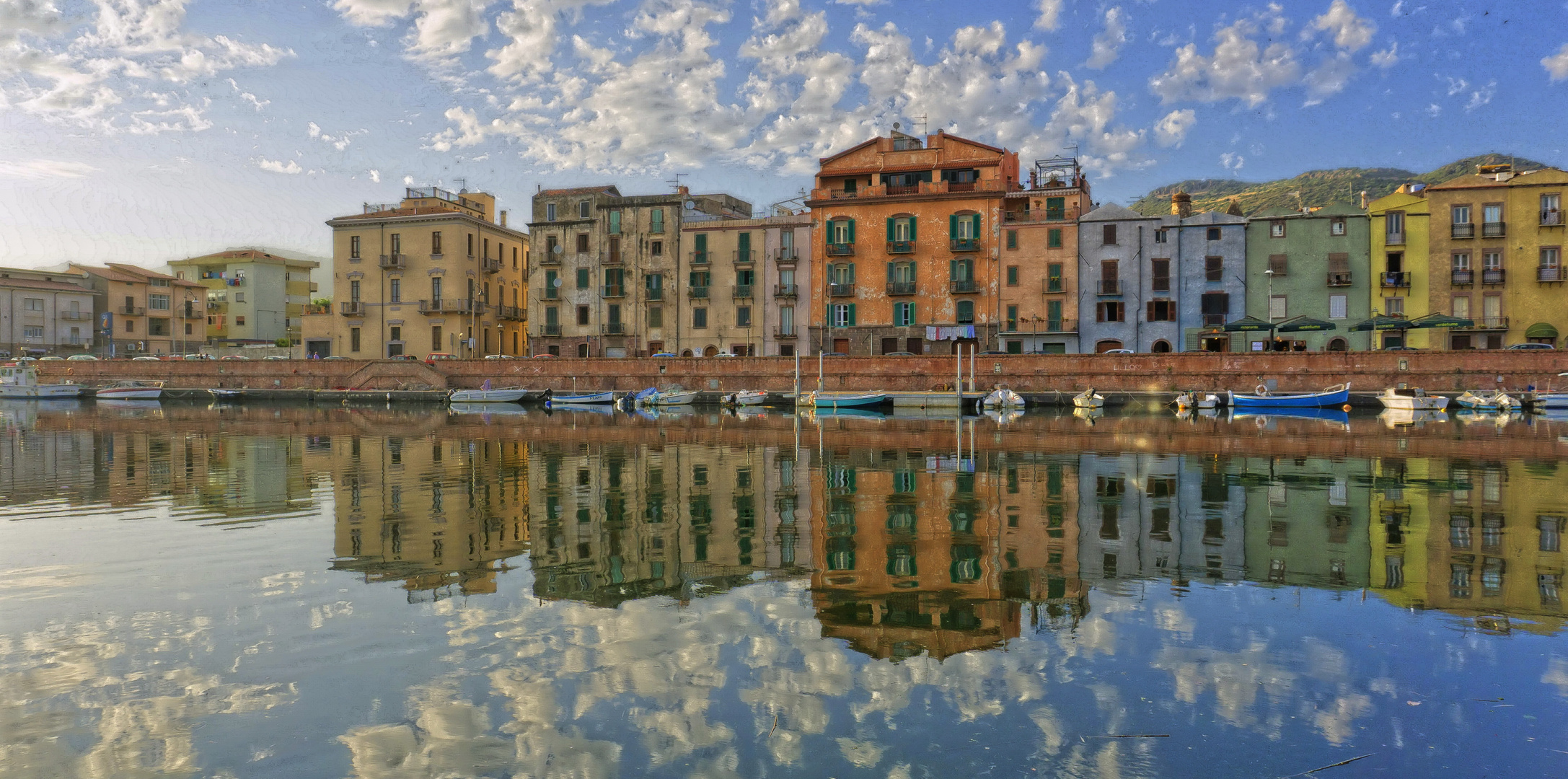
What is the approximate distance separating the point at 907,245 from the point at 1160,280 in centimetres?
1561

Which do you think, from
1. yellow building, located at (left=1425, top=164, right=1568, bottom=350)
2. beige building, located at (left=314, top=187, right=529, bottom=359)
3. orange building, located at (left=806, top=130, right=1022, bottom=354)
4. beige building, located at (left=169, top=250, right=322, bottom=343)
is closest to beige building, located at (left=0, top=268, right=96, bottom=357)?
beige building, located at (left=169, top=250, right=322, bottom=343)

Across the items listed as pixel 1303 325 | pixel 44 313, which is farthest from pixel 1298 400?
pixel 44 313

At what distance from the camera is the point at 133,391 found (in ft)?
224

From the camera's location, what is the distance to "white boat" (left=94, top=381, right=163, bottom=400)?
68188 millimetres

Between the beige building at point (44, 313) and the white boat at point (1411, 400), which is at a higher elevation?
the beige building at point (44, 313)

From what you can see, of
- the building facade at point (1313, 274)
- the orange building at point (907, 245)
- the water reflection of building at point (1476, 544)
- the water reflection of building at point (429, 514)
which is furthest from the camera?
the orange building at point (907, 245)

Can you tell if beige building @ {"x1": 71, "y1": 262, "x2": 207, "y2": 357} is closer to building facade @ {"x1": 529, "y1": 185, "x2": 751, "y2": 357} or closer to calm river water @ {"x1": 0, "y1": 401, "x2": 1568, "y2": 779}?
building facade @ {"x1": 529, "y1": 185, "x2": 751, "y2": 357}

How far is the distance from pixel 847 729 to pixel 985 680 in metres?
1.36

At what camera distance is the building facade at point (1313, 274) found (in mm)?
58781

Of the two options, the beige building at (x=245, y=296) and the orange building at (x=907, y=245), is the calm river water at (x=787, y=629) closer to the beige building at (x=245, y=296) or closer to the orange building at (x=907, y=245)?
the orange building at (x=907, y=245)

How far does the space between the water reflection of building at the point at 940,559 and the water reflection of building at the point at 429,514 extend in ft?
13.0

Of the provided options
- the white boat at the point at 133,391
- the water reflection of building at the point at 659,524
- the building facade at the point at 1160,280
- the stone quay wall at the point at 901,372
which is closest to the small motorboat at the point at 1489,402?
the stone quay wall at the point at 901,372

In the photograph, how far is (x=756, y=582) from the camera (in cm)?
1041

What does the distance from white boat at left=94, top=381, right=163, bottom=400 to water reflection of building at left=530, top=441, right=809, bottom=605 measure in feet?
192
